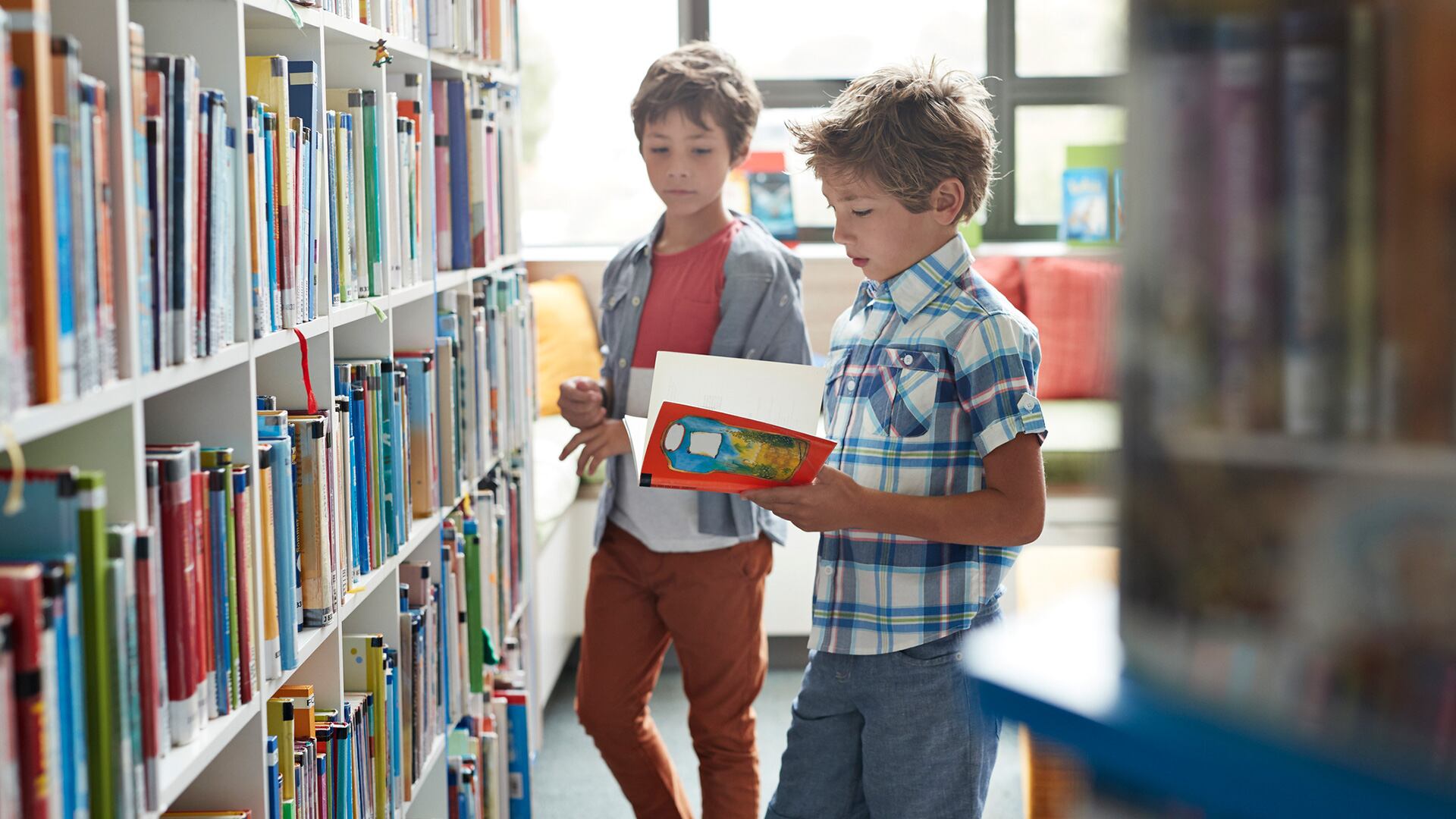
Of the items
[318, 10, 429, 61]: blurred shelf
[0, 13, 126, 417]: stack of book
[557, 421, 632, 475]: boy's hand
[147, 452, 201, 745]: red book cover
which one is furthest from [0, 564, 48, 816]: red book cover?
[557, 421, 632, 475]: boy's hand

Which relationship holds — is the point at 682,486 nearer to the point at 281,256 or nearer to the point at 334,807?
the point at 281,256

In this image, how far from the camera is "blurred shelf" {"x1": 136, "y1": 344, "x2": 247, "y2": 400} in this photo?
955 millimetres

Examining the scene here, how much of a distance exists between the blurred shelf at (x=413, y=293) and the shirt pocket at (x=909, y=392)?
688 mm

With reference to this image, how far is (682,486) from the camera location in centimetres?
138

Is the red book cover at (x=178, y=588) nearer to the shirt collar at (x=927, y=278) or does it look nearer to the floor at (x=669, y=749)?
the shirt collar at (x=927, y=278)

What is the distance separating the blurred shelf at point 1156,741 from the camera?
0.43 metres

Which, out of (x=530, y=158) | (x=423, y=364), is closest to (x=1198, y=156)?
(x=423, y=364)

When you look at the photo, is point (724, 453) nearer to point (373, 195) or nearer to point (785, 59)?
point (373, 195)

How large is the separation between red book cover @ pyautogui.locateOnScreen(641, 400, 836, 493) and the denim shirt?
1.62 feet

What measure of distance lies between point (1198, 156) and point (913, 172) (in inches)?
36.8

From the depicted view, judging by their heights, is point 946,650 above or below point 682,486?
below

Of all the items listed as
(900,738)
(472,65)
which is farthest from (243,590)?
(472,65)

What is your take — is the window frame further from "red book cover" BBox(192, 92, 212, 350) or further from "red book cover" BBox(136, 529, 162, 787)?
"red book cover" BBox(136, 529, 162, 787)

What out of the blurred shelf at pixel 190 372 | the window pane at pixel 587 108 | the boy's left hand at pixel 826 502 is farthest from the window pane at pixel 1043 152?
the blurred shelf at pixel 190 372
